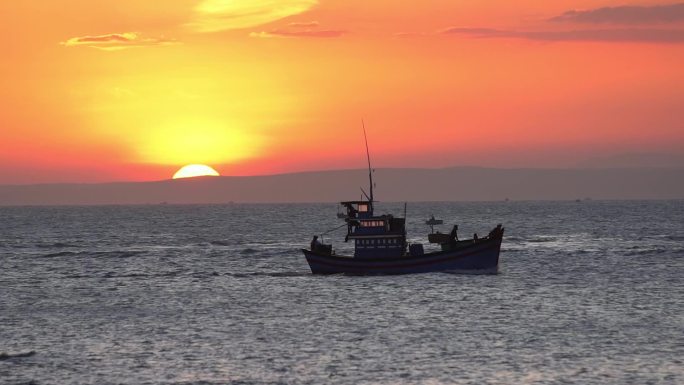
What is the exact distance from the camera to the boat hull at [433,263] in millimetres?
76438

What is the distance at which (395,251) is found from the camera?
76.6m

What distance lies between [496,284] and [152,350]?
3393cm

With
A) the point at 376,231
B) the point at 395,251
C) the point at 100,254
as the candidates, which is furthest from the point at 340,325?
the point at 100,254

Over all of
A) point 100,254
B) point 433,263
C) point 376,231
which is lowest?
point 100,254

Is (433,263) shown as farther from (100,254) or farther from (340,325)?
(100,254)

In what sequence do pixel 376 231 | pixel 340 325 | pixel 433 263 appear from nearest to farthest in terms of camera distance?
pixel 340 325
pixel 376 231
pixel 433 263

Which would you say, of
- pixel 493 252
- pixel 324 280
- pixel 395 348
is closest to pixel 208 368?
pixel 395 348

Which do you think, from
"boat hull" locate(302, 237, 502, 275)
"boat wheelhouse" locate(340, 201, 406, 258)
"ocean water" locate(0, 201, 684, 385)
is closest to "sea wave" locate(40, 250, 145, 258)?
"ocean water" locate(0, 201, 684, 385)

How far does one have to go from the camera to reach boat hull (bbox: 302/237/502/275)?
76.4m

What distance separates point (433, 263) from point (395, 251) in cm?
303

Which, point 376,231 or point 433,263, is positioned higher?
point 376,231

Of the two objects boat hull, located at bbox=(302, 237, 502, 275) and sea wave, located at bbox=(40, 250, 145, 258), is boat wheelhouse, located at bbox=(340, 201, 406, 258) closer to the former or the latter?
boat hull, located at bbox=(302, 237, 502, 275)

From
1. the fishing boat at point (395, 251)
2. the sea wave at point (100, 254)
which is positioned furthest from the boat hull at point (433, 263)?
the sea wave at point (100, 254)

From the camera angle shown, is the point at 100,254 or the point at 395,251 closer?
the point at 395,251
